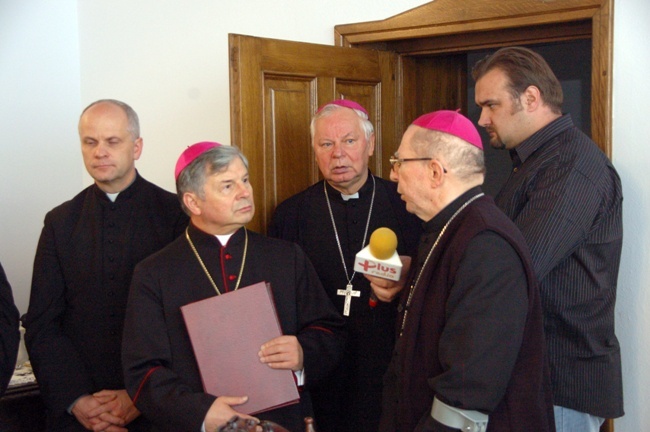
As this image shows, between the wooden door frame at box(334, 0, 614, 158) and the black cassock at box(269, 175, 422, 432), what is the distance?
0.92 m

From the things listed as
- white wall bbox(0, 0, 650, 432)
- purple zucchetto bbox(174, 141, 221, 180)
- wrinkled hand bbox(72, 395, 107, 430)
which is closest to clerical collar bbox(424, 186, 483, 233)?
purple zucchetto bbox(174, 141, 221, 180)

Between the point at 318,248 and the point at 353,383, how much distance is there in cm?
67

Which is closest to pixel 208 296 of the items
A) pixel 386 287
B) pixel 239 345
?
pixel 239 345

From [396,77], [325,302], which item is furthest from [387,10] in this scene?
[325,302]

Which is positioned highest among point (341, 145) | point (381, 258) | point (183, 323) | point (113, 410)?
point (341, 145)

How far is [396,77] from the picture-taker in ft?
15.5

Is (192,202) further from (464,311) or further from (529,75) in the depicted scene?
(529,75)

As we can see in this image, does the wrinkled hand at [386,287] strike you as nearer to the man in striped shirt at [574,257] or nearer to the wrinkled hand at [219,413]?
the man in striped shirt at [574,257]

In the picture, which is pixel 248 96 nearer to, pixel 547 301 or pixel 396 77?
pixel 396 77

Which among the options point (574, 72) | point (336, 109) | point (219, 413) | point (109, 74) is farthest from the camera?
point (574, 72)

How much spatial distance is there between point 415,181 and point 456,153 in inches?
5.9

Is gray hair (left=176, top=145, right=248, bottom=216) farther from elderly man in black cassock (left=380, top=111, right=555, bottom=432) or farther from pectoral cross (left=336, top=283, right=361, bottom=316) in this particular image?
pectoral cross (left=336, top=283, right=361, bottom=316)

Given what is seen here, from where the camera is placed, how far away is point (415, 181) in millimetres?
2418

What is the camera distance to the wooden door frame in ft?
11.8
